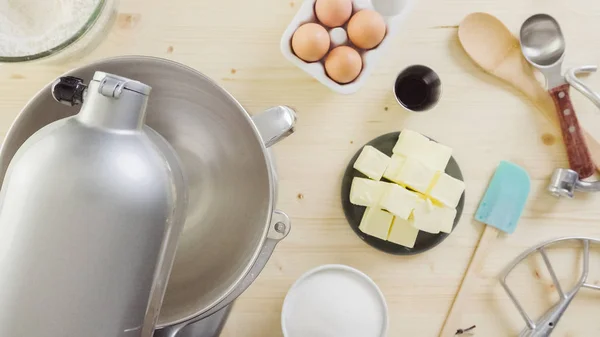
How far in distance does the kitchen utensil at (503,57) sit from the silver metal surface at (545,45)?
0.01 m

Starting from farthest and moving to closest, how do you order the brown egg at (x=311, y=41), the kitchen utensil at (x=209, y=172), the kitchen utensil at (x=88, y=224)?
1. the brown egg at (x=311, y=41)
2. the kitchen utensil at (x=209, y=172)
3. the kitchen utensil at (x=88, y=224)

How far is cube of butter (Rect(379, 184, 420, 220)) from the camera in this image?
662 mm

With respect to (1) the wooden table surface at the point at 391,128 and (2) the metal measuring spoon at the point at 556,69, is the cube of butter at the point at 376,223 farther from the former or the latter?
(2) the metal measuring spoon at the point at 556,69

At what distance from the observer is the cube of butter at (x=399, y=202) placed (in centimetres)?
66

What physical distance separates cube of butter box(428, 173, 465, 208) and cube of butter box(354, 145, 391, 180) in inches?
2.8

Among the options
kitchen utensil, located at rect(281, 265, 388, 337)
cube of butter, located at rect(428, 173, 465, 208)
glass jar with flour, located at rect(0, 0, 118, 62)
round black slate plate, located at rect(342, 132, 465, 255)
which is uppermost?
glass jar with flour, located at rect(0, 0, 118, 62)

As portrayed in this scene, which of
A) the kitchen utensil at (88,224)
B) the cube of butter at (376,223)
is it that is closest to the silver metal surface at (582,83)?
the cube of butter at (376,223)

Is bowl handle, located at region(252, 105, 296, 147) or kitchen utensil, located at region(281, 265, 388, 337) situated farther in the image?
kitchen utensil, located at region(281, 265, 388, 337)

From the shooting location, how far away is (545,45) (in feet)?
2.31

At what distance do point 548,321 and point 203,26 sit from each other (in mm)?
621

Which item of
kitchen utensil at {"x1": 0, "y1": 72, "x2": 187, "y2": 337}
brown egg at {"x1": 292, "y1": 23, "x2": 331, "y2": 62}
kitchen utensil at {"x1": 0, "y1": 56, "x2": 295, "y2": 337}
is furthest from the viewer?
brown egg at {"x1": 292, "y1": 23, "x2": 331, "y2": 62}

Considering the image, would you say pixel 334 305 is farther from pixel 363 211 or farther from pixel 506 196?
pixel 506 196

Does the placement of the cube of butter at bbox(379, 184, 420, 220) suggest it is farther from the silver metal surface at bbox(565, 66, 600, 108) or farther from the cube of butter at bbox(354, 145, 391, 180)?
the silver metal surface at bbox(565, 66, 600, 108)

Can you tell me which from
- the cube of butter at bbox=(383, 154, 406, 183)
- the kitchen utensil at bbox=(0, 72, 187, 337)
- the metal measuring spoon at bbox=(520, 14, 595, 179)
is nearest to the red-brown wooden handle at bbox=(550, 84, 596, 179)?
the metal measuring spoon at bbox=(520, 14, 595, 179)
